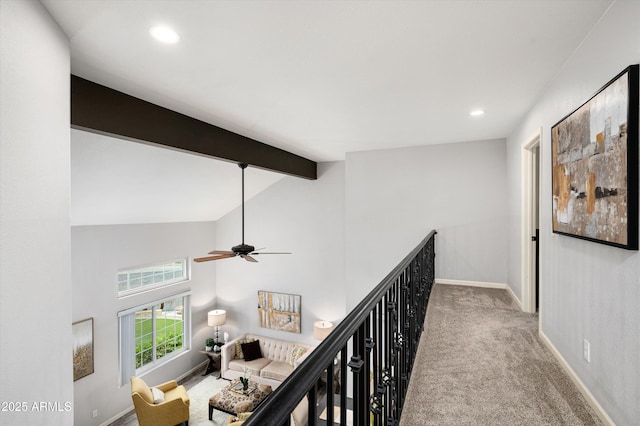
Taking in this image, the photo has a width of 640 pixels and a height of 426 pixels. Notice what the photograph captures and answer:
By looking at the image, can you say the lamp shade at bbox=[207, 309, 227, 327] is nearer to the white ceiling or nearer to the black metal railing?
the white ceiling

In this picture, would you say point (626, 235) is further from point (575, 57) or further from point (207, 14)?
point (207, 14)

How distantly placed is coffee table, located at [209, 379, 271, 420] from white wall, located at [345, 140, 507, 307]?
281 cm

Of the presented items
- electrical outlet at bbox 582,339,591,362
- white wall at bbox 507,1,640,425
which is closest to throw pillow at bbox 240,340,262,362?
white wall at bbox 507,1,640,425

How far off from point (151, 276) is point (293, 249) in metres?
3.15

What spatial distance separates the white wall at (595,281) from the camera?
5.03 ft

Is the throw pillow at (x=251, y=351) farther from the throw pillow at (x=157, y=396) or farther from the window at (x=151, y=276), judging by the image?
the window at (x=151, y=276)

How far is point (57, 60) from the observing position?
73.7 inches

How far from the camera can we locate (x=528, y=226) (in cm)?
375

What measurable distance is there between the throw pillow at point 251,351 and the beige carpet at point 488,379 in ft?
18.0

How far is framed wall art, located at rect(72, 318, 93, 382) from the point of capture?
5555 mm

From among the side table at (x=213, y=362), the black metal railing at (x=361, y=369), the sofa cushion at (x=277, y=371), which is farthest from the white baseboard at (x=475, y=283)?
the side table at (x=213, y=362)

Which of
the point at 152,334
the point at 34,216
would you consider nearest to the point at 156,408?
the point at 152,334

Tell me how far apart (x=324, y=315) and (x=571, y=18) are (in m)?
6.70

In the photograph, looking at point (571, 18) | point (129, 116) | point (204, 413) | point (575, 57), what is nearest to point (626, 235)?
point (571, 18)
